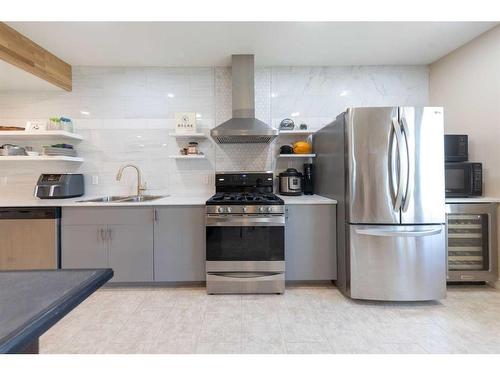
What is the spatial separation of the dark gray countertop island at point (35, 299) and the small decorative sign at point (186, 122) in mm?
2330

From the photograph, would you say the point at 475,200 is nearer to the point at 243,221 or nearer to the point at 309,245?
the point at 309,245

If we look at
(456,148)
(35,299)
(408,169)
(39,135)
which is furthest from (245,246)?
(39,135)

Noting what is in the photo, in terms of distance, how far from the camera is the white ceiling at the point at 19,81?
2.46 m

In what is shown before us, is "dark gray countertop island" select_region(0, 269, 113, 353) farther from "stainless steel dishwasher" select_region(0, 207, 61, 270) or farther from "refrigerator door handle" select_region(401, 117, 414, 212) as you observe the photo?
"refrigerator door handle" select_region(401, 117, 414, 212)

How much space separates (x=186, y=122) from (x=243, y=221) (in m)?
1.35

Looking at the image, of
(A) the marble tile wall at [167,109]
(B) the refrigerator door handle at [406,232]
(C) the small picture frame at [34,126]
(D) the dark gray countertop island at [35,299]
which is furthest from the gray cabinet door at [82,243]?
(B) the refrigerator door handle at [406,232]

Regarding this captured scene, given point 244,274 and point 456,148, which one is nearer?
point 244,274

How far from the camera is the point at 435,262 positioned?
86.2 inches

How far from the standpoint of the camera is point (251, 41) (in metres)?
2.61

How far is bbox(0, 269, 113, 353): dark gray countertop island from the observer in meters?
0.49

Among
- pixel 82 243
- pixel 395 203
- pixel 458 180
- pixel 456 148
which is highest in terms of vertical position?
pixel 456 148

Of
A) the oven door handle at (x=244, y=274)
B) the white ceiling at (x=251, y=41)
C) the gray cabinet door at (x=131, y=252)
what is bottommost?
the oven door handle at (x=244, y=274)

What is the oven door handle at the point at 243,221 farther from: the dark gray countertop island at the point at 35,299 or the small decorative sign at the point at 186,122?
the dark gray countertop island at the point at 35,299

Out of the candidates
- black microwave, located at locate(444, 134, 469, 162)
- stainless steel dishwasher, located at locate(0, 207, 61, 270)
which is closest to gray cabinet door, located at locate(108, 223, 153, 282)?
stainless steel dishwasher, located at locate(0, 207, 61, 270)
